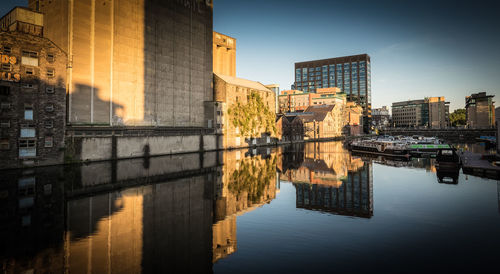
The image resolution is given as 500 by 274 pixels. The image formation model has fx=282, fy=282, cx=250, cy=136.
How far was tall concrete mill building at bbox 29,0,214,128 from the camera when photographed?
150 feet

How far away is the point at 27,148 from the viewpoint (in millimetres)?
38094

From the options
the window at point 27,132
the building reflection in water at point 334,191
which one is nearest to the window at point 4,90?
the window at point 27,132

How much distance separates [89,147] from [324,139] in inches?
4191

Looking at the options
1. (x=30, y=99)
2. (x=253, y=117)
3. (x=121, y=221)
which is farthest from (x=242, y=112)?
(x=121, y=221)

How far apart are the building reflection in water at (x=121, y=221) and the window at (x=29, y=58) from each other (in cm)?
1709

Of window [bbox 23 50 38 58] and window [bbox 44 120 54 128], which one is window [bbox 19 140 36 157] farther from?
window [bbox 23 50 38 58]

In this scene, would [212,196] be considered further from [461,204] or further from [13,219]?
[461,204]

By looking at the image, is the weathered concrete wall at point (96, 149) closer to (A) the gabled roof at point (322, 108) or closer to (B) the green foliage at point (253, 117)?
(B) the green foliage at point (253, 117)

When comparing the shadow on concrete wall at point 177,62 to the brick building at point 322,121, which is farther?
the brick building at point 322,121

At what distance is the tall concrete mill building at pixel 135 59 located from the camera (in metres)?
45.8

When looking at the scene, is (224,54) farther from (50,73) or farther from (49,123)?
(49,123)

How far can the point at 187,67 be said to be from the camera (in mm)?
65000

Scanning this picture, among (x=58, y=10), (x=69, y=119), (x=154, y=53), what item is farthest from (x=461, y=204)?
(x=58, y=10)

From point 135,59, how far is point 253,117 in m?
39.8
